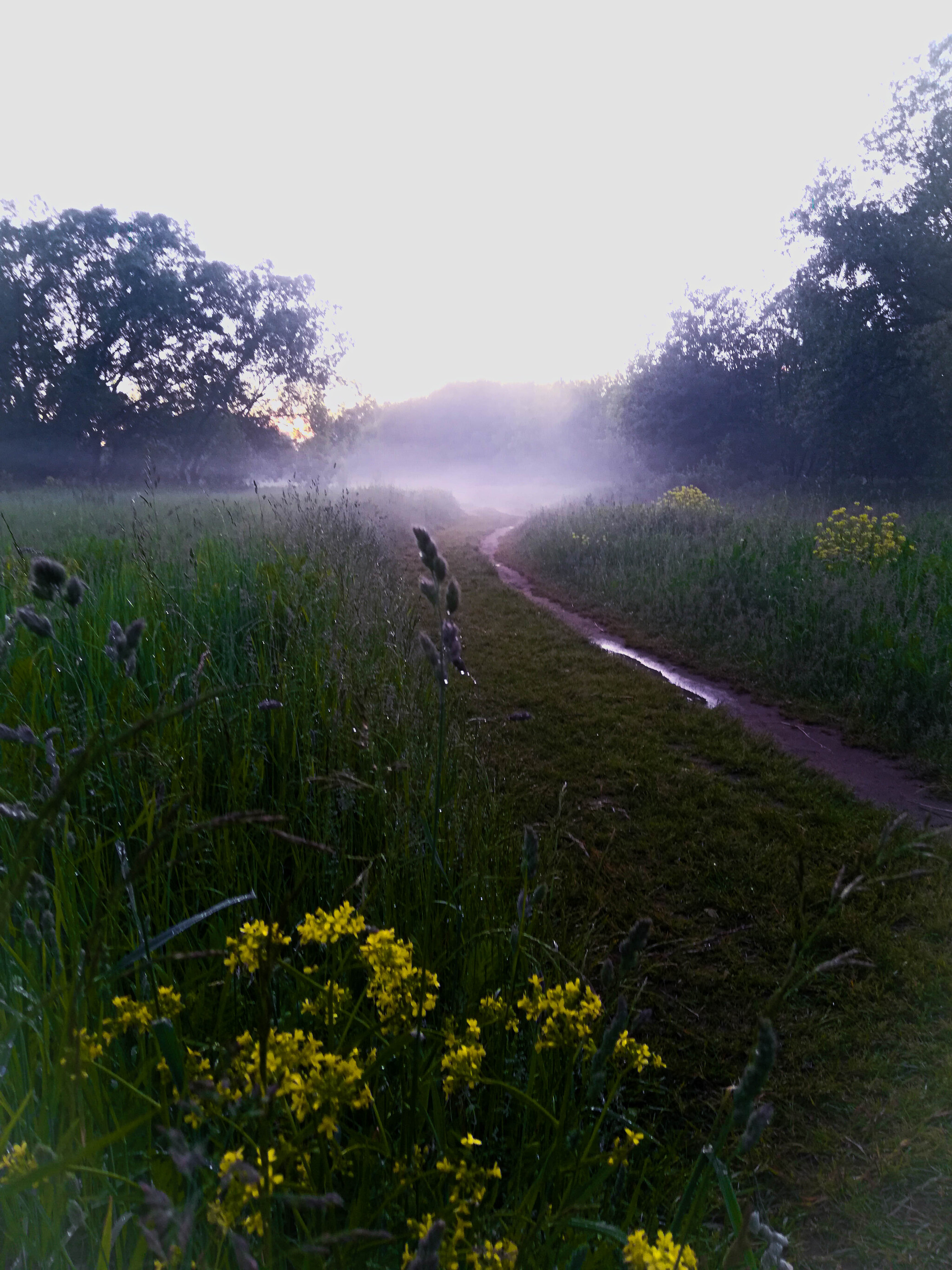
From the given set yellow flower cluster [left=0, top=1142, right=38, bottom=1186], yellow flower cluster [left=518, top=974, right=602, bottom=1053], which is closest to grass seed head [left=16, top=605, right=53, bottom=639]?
yellow flower cluster [left=0, top=1142, right=38, bottom=1186]

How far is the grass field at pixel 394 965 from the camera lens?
1.02 meters

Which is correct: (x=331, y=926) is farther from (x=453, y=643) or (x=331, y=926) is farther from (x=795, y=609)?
(x=795, y=609)

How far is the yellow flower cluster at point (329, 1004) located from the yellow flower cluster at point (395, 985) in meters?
0.08

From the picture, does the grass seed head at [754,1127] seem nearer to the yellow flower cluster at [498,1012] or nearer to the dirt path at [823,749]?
the yellow flower cluster at [498,1012]

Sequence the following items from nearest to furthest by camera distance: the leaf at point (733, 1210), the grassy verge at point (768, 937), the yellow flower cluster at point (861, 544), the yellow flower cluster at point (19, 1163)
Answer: the leaf at point (733, 1210)
the yellow flower cluster at point (19, 1163)
the grassy verge at point (768, 937)
the yellow flower cluster at point (861, 544)

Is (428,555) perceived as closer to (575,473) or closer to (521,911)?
(521,911)

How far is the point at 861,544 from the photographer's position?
8219 mm

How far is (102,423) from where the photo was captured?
83.6 ft

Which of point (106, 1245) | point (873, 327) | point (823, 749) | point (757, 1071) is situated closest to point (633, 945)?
point (757, 1071)

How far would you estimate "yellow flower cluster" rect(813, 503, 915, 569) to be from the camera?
7.91 m

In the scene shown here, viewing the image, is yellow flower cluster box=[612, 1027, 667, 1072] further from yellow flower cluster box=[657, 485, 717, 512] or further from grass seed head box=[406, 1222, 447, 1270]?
yellow flower cluster box=[657, 485, 717, 512]

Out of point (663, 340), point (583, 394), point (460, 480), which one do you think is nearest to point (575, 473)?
point (583, 394)

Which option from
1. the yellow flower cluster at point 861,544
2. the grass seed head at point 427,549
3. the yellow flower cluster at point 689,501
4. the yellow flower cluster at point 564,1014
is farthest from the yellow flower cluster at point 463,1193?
the yellow flower cluster at point 689,501

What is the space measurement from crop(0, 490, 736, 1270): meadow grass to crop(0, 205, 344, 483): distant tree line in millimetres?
24078
